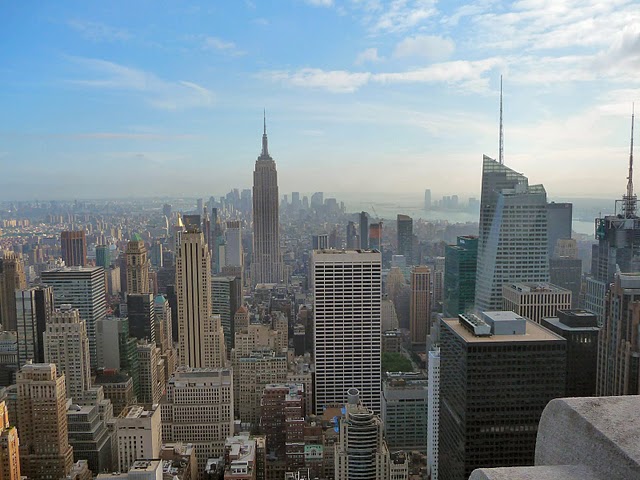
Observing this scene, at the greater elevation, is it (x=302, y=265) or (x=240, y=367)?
(x=302, y=265)

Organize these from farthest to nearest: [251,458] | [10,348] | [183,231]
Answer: [183,231] → [10,348] → [251,458]

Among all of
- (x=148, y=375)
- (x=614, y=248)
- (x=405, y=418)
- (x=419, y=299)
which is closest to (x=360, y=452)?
(x=405, y=418)

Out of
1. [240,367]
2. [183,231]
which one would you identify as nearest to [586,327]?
[240,367]

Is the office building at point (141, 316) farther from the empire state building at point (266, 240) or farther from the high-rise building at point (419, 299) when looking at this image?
the high-rise building at point (419, 299)

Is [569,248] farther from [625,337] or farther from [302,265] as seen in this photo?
[302,265]

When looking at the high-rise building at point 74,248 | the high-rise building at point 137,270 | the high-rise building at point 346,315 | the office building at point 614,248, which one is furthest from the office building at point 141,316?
the office building at point 614,248

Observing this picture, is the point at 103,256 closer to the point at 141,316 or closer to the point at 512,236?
Answer: the point at 141,316

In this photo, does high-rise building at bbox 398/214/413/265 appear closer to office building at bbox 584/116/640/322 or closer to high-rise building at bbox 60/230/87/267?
office building at bbox 584/116/640/322
